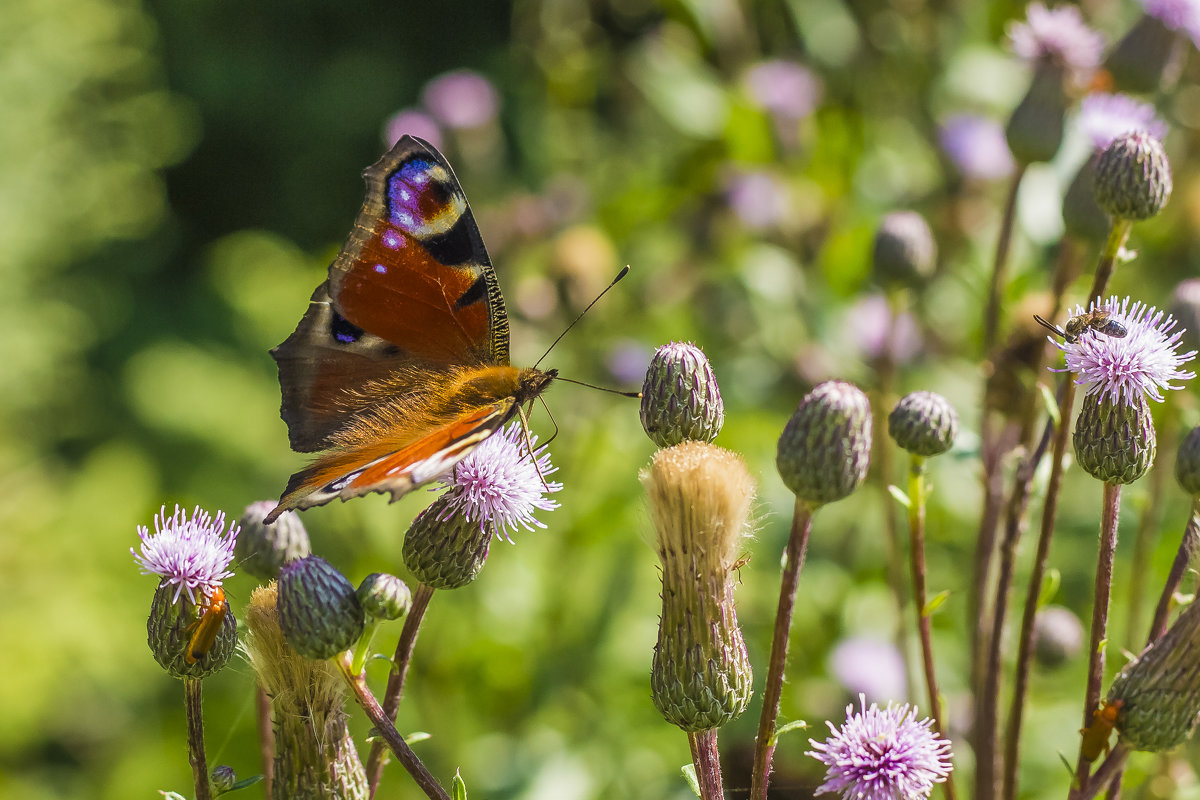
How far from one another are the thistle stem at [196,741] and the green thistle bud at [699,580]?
2.13 feet

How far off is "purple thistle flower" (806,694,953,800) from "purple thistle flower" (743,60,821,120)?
10.9 ft

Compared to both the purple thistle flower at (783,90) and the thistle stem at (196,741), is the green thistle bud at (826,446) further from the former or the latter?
the purple thistle flower at (783,90)

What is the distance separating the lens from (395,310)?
2389 mm

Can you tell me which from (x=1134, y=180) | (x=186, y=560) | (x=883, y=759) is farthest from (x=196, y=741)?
(x=1134, y=180)

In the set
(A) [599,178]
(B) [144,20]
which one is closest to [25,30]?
(B) [144,20]

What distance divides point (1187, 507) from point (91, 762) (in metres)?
4.41

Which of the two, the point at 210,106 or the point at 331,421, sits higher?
the point at 210,106

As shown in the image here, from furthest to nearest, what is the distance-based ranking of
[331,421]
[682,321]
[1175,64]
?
[682,321] < [1175,64] < [331,421]

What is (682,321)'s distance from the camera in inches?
162

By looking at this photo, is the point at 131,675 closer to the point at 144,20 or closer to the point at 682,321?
the point at 682,321

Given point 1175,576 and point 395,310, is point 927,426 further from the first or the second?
point 395,310

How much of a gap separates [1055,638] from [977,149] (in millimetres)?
1948

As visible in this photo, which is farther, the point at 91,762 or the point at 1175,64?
the point at 91,762

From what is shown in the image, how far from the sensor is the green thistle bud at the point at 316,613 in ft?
4.93
